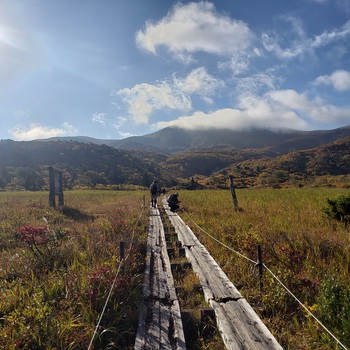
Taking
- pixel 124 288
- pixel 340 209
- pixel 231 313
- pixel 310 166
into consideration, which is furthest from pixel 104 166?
pixel 231 313

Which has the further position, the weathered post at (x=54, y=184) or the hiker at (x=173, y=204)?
the weathered post at (x=54, y=184)

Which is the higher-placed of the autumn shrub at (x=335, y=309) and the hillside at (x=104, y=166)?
the hillside at (x=104, y=166)

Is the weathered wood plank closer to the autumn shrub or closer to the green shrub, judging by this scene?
the autumn shrub

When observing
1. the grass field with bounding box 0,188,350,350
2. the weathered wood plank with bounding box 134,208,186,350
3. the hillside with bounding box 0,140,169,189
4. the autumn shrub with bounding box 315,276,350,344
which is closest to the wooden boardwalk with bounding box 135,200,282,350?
the weathered wood plank with bounding box 134,208,186,350

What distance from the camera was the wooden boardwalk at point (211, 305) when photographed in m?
3.06

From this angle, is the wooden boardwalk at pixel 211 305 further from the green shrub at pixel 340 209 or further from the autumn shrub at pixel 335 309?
the green shrub at pixel 340 209

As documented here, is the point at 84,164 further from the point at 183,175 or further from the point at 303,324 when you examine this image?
the point at 303,324

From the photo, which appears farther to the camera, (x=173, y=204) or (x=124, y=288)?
(x=173, y=204)

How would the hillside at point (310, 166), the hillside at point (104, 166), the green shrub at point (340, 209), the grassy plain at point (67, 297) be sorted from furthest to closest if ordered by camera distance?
1. the hillside at point (310, 166)
2. the hillside at point (104, 166)
3. the green shrub at point (340, 209)
4. the grassy plain at point (67, 297)

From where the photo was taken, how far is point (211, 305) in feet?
12.8

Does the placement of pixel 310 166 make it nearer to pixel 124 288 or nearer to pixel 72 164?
pixel 72 164

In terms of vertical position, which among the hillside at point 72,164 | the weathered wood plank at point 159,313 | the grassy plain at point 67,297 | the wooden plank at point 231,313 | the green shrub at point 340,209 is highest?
the hillside at point 72,164

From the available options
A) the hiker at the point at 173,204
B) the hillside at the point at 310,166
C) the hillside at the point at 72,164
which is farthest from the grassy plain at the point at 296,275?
the hillside at the point at 72,164

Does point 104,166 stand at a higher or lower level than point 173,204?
higher
